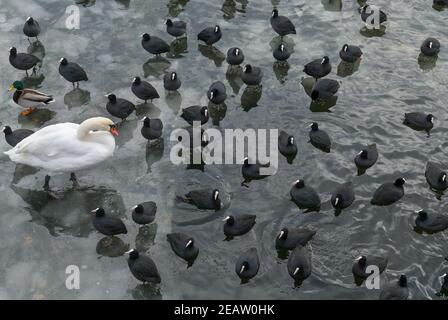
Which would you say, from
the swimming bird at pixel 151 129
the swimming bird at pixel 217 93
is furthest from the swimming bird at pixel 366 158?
the swimming bird at pixel 151 129

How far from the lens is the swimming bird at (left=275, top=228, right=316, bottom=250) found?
1195cm

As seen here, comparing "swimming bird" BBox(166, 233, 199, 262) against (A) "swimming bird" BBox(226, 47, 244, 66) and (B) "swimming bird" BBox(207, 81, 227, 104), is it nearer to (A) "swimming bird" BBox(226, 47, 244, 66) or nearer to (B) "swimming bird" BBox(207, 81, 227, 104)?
(B) "swimming bird" BBox(207, 81, 227, 104)

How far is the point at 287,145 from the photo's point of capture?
14227 millimetres

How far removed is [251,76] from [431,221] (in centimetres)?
636

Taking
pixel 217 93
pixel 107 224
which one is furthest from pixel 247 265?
pixel 217 93

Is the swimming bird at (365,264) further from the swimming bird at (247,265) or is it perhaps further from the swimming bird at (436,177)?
the swimming bird at (436,177)

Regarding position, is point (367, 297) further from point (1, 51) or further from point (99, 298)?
point (1, 51)

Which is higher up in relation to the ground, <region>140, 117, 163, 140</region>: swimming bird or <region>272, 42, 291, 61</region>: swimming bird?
<region>272, 42, 291, 61</region>: swimming bird

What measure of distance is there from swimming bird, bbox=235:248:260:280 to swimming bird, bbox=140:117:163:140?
14.1 feet

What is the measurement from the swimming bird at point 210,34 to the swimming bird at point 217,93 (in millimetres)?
2241

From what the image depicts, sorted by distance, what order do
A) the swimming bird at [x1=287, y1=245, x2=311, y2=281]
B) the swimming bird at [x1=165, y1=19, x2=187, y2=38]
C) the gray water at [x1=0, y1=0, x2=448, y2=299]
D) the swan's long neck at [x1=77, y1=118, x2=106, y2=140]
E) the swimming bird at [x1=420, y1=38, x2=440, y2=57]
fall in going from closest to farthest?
1. the swimming bird at [x1=287, y1=245, x2=311, y2=281]
2. the gray water at [x1=0, y1=0, x2=448, y2=299]
3. the swan's long neck at [x1=77, y1=118, x2=106, y2=140]
4. the swimming bird at [x1=420, y1=38, x2=440, y2=57]
5. the swimming bird at [x1=165, y1=19, x2=187, y2=38]

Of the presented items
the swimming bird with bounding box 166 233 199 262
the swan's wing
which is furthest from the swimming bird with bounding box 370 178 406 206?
the swan's wing

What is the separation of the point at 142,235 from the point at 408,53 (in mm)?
10470

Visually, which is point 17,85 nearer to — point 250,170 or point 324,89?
point 250,170
